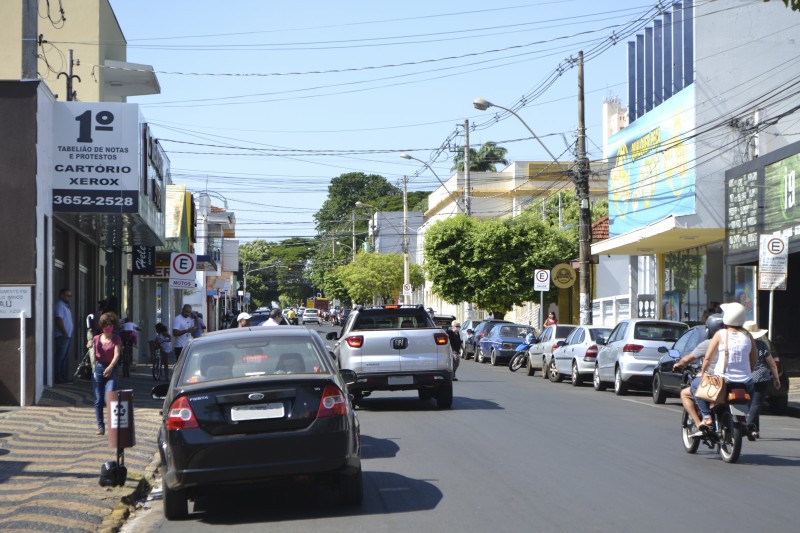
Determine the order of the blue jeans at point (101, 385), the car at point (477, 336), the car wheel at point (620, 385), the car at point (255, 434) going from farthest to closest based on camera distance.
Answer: the car at point (477, 336)
the car wheel at point (620, 385)
the blue jeans at point (101, 385)
the car at point (255, 434)

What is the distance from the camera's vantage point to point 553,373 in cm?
2925

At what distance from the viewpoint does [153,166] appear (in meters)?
25.3

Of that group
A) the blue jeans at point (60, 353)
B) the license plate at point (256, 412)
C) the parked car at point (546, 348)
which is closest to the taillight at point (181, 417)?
the license plate at point (256, 412)

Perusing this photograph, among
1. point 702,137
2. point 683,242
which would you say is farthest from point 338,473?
point 683,242

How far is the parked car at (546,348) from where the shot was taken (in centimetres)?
2974

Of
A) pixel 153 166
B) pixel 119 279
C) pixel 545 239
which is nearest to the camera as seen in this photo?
pixel 153 166

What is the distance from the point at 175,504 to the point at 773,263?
49.2 ft

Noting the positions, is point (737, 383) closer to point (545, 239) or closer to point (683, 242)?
point (683, 242)

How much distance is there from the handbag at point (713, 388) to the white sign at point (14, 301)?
37.0 feet

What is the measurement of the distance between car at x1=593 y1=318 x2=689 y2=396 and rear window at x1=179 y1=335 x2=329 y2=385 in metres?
14.1

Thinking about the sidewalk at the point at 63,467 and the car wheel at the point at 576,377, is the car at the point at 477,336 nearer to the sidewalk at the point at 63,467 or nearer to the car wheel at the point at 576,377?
the car wheel at the point at 576,377

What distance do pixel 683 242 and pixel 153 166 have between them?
58.7ft

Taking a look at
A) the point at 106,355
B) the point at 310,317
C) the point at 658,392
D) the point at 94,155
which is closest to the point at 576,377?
the point at 658,392

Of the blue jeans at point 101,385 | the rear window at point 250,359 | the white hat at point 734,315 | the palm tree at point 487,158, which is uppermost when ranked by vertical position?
the palm tree at point 487,158
